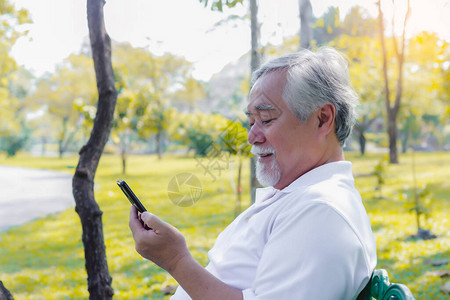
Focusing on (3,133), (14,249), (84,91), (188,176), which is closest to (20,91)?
(3,133)

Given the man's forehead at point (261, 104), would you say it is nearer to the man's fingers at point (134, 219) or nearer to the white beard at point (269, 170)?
the white beard at point (269, 170)

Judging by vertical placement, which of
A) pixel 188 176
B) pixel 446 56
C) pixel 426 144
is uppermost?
pixel 446 56

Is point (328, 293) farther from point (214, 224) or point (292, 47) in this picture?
point (214, 224)

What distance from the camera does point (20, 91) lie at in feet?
130

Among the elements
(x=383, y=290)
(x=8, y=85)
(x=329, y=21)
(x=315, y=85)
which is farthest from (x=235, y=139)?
(x=8, y=85)

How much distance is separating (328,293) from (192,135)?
1052 inches

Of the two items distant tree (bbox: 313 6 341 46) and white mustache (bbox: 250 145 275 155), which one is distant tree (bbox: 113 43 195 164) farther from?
white mustache (bbox: 250 145 275 155)

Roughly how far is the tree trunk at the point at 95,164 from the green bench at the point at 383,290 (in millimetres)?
1405

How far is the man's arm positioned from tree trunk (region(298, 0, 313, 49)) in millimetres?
4452

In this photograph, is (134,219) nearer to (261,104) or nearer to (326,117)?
(261,104)

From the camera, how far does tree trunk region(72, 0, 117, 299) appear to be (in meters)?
2.19

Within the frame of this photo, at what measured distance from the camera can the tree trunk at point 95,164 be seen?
2.19 m

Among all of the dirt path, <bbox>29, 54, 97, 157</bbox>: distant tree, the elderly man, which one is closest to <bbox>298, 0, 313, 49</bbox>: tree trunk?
the elderly man

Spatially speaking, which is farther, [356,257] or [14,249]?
[14,249]
